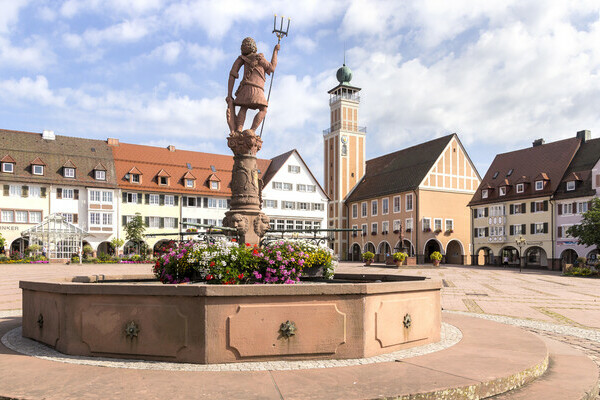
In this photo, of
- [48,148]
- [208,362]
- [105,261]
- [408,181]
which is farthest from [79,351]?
[408,181]

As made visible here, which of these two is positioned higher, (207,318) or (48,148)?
(48,148)

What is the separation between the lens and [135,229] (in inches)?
2004

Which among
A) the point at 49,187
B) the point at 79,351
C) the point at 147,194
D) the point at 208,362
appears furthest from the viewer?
the point at 147,194

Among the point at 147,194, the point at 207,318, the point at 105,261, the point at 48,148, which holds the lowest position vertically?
the point at 105,261

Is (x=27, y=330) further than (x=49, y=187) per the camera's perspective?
No

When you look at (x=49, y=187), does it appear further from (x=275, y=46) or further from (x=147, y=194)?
(x=275, y=46)

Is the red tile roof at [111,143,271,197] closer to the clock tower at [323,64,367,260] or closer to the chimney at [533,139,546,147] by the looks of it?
the clock tower at [323,64,367,260]

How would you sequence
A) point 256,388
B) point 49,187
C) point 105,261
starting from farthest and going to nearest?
1. point 49,187
2. point 105,261
3. point 256,388

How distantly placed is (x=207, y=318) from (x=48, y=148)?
177 ft

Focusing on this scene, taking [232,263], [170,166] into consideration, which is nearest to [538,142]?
[170,166]

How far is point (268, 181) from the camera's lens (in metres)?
60.2

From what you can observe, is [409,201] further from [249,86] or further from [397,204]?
[249,86]

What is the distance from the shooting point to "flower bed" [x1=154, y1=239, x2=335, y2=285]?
743 centimetres

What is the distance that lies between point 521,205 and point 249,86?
4765 cm
